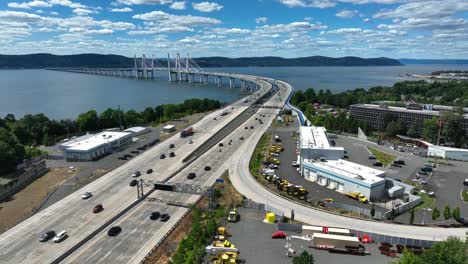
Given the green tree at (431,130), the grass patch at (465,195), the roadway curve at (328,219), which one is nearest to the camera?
the roadway curve at (328,219)

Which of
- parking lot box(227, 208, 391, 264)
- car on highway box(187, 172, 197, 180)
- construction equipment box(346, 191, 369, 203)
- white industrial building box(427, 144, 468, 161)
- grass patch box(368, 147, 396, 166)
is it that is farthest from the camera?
white industrial building box(427, 144, 468, 161)

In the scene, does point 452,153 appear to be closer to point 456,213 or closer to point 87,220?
point 456,213

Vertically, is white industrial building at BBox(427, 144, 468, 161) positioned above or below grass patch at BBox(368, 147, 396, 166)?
above

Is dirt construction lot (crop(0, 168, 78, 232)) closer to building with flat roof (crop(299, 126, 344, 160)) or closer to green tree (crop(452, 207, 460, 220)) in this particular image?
building with flat roof (crop(299, 126, 344, 160))

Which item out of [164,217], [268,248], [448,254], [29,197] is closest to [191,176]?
[164,217]

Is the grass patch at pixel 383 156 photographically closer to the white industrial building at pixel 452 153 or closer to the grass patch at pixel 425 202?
the white industrial building at pixel 452 153

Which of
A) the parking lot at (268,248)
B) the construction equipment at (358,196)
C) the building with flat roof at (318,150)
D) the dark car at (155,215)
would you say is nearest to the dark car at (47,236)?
the dark car at (155,215)

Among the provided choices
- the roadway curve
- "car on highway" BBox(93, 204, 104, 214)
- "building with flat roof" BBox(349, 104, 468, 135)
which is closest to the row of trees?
"car on highway" BBox(93, 204, 104, 214)
